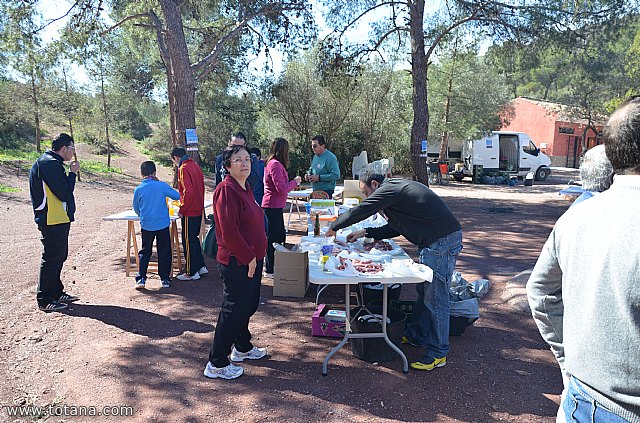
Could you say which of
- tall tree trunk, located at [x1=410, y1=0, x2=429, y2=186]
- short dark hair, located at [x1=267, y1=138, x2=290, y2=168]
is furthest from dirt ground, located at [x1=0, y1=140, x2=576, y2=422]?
tall tree trunk, located at [x1=410, y1=0, x2=429, y2=186]

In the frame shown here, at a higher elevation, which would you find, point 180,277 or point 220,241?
point 220,241

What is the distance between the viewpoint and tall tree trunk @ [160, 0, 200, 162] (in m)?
8.03

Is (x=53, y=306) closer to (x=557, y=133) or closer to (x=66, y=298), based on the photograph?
(x=66, y=298)

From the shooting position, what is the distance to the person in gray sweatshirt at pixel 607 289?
4.00 feet

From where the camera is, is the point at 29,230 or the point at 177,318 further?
the point at 29,230

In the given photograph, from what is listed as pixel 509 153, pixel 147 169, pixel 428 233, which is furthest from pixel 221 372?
pixel 509 153

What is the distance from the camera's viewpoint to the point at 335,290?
555 centimetres

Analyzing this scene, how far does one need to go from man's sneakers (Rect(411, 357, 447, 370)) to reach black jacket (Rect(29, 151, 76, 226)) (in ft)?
11.9

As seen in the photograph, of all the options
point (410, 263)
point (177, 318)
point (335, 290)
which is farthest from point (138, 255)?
point (410, 263)

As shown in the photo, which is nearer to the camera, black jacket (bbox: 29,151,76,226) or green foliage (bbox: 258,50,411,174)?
black jacket (bbox: 29,151,76,226)

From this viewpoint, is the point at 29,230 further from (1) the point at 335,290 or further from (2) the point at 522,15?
(2) the point at 522,15

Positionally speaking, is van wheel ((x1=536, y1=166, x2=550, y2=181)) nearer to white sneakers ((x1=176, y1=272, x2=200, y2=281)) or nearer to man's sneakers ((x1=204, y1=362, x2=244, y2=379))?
white sneakers ((x1=176, y1=272, x2=200, y2=281))

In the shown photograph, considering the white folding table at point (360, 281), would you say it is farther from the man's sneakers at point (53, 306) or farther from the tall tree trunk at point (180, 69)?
the tall tree trunk at point (180, 69)

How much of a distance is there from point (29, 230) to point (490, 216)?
9.69m
